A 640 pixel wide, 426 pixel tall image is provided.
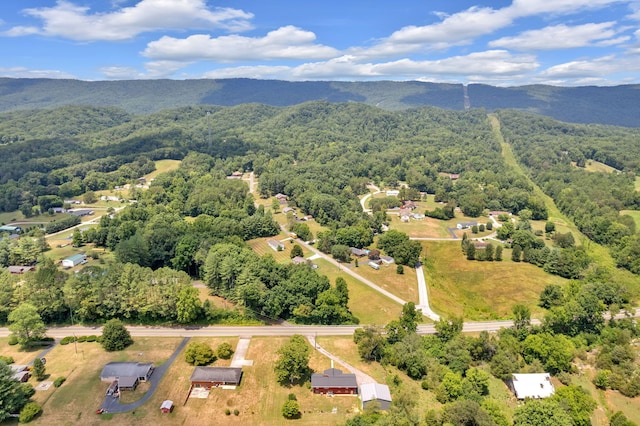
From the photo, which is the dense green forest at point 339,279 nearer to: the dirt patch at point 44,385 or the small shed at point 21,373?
the small shed at point 21,373

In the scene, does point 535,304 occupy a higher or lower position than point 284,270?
lower

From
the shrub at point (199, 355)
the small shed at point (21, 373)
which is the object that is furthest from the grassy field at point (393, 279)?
the small shed at point (21, 373)

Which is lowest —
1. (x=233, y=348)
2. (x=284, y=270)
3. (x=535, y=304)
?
(x=535, y=304)

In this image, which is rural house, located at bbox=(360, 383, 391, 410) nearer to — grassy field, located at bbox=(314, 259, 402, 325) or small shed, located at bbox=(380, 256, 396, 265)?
grassy field, located at bbox=(314, 259, 402, 325)

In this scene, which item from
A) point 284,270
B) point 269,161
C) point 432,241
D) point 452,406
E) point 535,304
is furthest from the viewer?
point 269,161

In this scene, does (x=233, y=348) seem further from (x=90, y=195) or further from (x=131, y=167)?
(x=131, y=167)

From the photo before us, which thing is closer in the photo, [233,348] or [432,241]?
[233,348]

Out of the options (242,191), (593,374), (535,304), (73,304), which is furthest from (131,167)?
(593,374)
